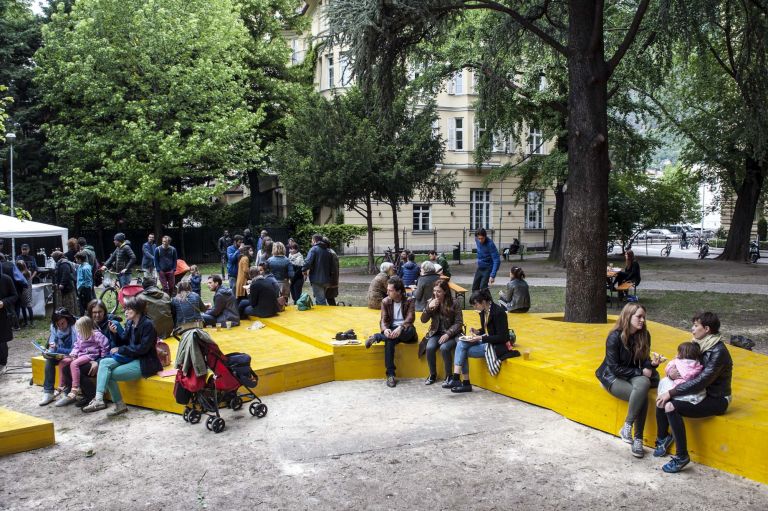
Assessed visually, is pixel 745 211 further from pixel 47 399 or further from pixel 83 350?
pixel 47 399

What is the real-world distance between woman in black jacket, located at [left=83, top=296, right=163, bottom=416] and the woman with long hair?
3.67 metres

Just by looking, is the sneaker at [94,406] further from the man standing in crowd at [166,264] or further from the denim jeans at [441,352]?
the man standing in crowd at [166,264]

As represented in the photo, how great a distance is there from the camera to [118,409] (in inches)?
338

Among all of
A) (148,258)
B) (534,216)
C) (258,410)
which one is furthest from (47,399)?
(534,216)

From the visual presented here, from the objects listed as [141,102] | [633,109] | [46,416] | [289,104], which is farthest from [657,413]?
[289,104]

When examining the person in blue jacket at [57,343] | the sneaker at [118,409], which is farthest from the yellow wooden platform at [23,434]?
the person in blue jacket at [57,343]

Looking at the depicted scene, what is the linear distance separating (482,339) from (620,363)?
2.20 metres

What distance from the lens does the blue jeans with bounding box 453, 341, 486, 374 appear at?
9234mm

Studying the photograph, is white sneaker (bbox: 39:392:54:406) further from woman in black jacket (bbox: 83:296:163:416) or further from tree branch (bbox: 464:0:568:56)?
tree branch (bbox: 464:0:568:56)

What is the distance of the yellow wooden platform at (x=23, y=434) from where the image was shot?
7.26 metres

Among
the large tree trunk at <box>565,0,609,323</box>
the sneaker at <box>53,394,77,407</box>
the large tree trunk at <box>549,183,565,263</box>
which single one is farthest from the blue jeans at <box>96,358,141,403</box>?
the large tree trunk at <box>549,183,565,263</box>

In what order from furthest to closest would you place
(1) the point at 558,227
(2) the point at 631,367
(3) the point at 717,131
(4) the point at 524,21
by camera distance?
(1) the point at 558,227, (3) the point at 717,131, (4) the point at 524,21, (2) the point at 631,367

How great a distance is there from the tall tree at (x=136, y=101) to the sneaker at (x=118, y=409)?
2291 cm

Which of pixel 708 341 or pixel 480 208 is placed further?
pixel 480 208
